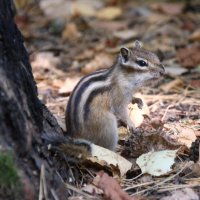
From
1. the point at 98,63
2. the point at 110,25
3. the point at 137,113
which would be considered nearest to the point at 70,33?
the point at 110,25

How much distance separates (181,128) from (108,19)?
13.9ft

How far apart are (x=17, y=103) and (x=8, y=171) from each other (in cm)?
35

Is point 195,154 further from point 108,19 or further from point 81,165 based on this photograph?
point 108,19

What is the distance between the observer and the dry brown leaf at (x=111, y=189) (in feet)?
9.93

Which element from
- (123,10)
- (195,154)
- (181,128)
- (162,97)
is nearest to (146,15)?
(123,10)

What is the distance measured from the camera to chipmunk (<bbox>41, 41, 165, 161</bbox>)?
3.84 meters

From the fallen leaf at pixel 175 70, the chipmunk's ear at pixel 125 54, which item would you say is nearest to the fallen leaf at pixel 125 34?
the fallen leaf at pixel 175 70

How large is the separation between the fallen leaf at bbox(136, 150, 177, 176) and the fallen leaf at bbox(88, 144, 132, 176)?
90 mm

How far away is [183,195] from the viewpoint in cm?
323

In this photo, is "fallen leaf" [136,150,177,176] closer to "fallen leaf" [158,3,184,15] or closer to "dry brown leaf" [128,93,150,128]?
"dry brown leaf" [128,93,150,128]

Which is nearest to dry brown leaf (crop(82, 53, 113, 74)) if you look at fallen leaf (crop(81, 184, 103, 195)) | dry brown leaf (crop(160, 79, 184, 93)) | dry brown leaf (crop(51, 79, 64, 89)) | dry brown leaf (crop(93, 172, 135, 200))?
dry brown leaf (crop(51, 79, 64, 89))

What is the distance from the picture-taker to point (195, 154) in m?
3.68

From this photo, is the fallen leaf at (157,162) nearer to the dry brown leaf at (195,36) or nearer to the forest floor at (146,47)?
the forest floor at (146,47)

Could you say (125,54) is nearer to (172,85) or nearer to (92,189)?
(172,85)
